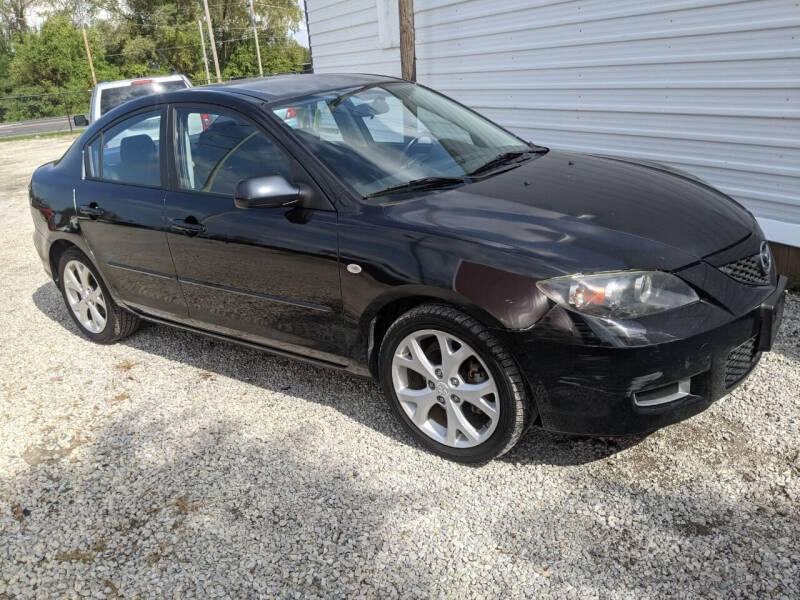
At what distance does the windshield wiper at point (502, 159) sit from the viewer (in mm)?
3713

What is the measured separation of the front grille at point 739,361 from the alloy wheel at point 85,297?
160 inches

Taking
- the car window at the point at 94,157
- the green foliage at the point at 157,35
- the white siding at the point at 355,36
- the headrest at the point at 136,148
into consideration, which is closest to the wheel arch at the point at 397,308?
the headrest at the point at 136,148

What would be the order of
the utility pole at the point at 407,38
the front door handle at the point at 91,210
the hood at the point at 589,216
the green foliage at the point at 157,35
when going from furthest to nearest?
the green foliage at the point at 157,35 < the utility pole at the point at 407,38 < the front door handle at the point at 91,210 < the hood at the point at 589,216

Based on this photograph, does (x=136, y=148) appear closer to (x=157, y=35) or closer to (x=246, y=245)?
(x=246, y=245)

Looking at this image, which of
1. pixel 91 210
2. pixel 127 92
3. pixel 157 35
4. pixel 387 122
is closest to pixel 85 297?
pixel 91 210

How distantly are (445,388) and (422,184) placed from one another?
1.04 metres

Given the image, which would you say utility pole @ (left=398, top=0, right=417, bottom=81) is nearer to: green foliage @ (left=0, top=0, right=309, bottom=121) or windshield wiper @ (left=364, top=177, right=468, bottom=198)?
windshield wiper @ (left=364, top=177, right=468, bottom=198)

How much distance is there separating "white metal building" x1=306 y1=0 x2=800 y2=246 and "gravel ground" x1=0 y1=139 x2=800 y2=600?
1821mm

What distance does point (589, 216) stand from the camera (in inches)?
122

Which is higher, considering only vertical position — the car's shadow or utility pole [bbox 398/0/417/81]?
utility pole [bbox 398/0/417/81]

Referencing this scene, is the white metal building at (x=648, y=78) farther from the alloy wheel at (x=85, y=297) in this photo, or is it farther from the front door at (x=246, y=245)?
the alloy wheel at (x=85, y=297)

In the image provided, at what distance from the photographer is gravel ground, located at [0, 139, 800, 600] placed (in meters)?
2.60

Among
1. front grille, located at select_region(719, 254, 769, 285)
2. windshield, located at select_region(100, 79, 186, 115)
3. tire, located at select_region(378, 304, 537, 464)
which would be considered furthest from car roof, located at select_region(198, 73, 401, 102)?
windshield, located at select_region(100, 79, 186, 115)

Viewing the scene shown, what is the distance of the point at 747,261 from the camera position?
10.2 ft
